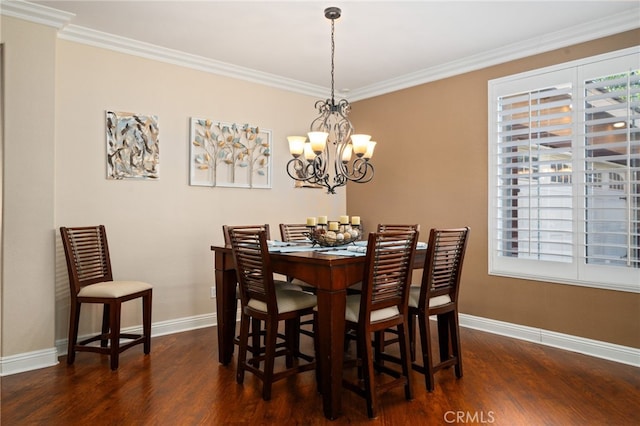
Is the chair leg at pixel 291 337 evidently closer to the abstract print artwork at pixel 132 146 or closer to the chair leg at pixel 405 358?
the chair leg at pixel 405 358

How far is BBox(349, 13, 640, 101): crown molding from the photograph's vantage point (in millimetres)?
3412

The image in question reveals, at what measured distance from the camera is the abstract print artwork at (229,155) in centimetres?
434

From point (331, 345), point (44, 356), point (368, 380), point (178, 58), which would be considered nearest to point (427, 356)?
point (368, 380)

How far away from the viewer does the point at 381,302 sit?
2.56 m

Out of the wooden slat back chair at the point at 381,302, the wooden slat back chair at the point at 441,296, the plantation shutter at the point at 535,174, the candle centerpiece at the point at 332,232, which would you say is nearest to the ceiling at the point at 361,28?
the plantation shutter at the point at 535,174

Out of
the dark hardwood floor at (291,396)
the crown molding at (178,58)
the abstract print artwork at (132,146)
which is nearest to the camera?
the dark hardwood floor at (291,396)

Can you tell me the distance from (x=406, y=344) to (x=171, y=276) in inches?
97.4

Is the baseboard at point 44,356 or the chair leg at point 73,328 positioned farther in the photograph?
the chair leg at point 73,328

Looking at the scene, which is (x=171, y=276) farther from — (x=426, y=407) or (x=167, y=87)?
(x=426, y=407)

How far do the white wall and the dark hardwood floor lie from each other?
67 centimetres

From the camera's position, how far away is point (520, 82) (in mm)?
4004

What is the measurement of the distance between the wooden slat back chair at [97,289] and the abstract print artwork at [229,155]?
Result: 3.67 feet

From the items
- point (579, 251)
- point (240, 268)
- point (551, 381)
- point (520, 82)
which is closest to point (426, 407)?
point (551, 381)

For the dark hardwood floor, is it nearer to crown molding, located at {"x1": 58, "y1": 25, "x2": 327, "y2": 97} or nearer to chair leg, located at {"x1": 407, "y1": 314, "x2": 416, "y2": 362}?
chair leg, located at {"x1": 407, "y1": 314, "x2": 416, "y2": 362}
